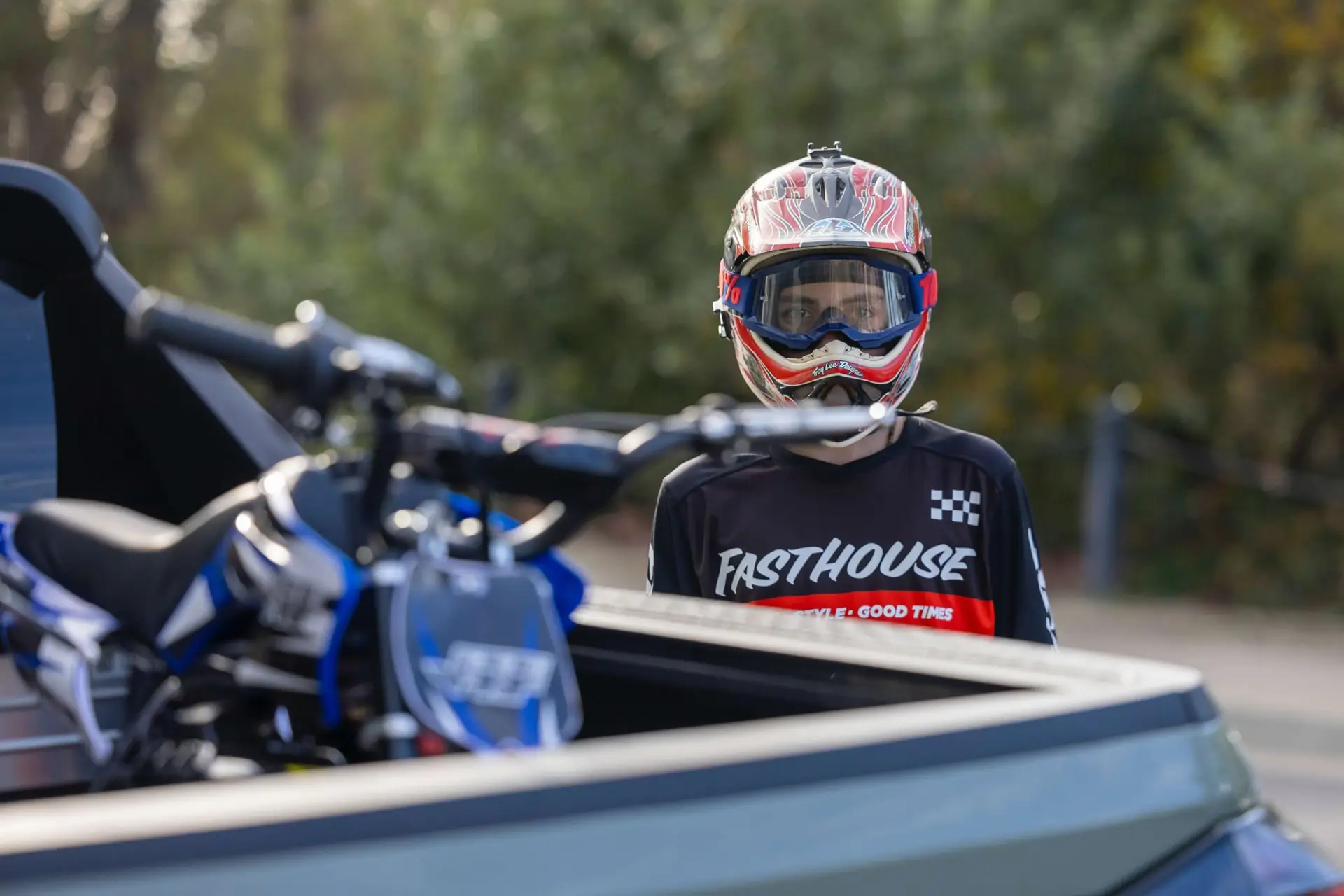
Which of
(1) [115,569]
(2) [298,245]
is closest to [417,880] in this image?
(1) [115,569]

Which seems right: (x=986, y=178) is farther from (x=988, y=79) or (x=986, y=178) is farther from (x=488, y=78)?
(x=488, y=78)

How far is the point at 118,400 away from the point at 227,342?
1836 mm

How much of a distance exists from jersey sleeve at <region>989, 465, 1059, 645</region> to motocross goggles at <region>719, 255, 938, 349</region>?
40cm

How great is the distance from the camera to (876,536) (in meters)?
3.40

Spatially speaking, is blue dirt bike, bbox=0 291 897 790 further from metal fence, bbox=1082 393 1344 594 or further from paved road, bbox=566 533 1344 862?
metal fence, bbox=1082 393 1344 594

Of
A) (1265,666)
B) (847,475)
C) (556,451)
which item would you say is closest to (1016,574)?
(847,475)

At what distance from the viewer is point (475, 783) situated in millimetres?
1601

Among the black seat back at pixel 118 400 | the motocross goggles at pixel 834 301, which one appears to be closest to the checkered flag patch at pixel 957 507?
the motocross goggles at pixel 834 301

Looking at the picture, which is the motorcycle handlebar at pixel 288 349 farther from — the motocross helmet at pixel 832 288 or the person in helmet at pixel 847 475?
the motocross helmet at pixel 832 288

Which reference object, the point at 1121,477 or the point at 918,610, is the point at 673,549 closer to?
the point at 918,610

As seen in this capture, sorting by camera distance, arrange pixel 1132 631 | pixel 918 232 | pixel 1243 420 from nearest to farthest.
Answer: pixel 918 232, pixel 1132 631, pixel 1243 420

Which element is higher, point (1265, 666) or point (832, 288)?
point (832, 288)

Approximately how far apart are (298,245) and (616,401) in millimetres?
4573

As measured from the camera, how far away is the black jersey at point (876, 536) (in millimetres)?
3367
